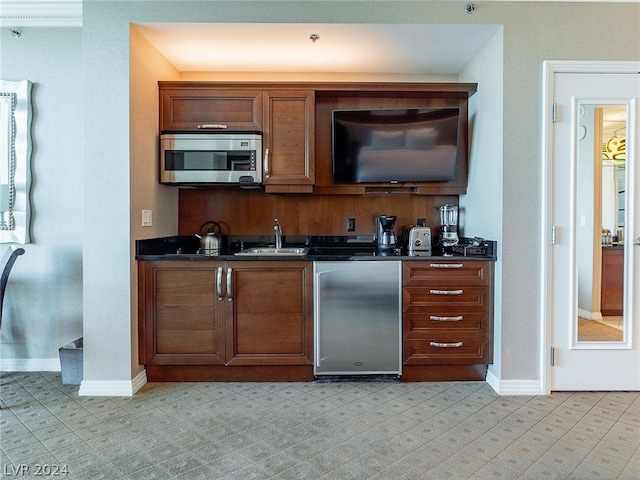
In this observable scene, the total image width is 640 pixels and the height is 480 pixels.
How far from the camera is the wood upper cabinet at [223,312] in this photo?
8.89 ft

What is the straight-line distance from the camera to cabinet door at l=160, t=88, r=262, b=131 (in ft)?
9.79

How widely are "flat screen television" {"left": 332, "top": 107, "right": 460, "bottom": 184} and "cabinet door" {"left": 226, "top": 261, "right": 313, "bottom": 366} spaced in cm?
102

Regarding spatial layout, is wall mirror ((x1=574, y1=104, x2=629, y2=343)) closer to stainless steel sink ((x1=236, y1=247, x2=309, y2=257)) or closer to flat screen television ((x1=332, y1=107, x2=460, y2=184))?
flat screen television ((x1=332, y1=107, x2=460, y2=184))

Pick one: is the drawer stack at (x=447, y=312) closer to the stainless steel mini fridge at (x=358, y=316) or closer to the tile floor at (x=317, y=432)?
the stainless steel mini fridge at (x=358, y=316)

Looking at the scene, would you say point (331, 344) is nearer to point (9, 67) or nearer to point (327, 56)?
point (327, 56)

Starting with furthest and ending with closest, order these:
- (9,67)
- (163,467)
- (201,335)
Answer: (9,67) < (201,335) < (163,467)

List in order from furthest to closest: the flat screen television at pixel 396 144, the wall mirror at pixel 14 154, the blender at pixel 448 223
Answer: the blender at pixel 448 223 < the flat screen television at pixel 396 144 < the wall mirror at pixel 14 154

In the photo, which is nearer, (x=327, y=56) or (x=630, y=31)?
(x=630, y=31)

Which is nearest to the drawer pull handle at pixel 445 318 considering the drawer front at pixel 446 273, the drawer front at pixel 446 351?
the drawer front at pixel 446 351

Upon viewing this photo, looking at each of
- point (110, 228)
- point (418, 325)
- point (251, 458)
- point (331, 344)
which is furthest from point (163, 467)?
point (418, 325)

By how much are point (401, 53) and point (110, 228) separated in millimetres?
2550

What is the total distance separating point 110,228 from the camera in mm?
2578

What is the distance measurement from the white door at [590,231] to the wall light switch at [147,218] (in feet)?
9.44

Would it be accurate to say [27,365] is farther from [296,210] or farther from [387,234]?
[387,234]
